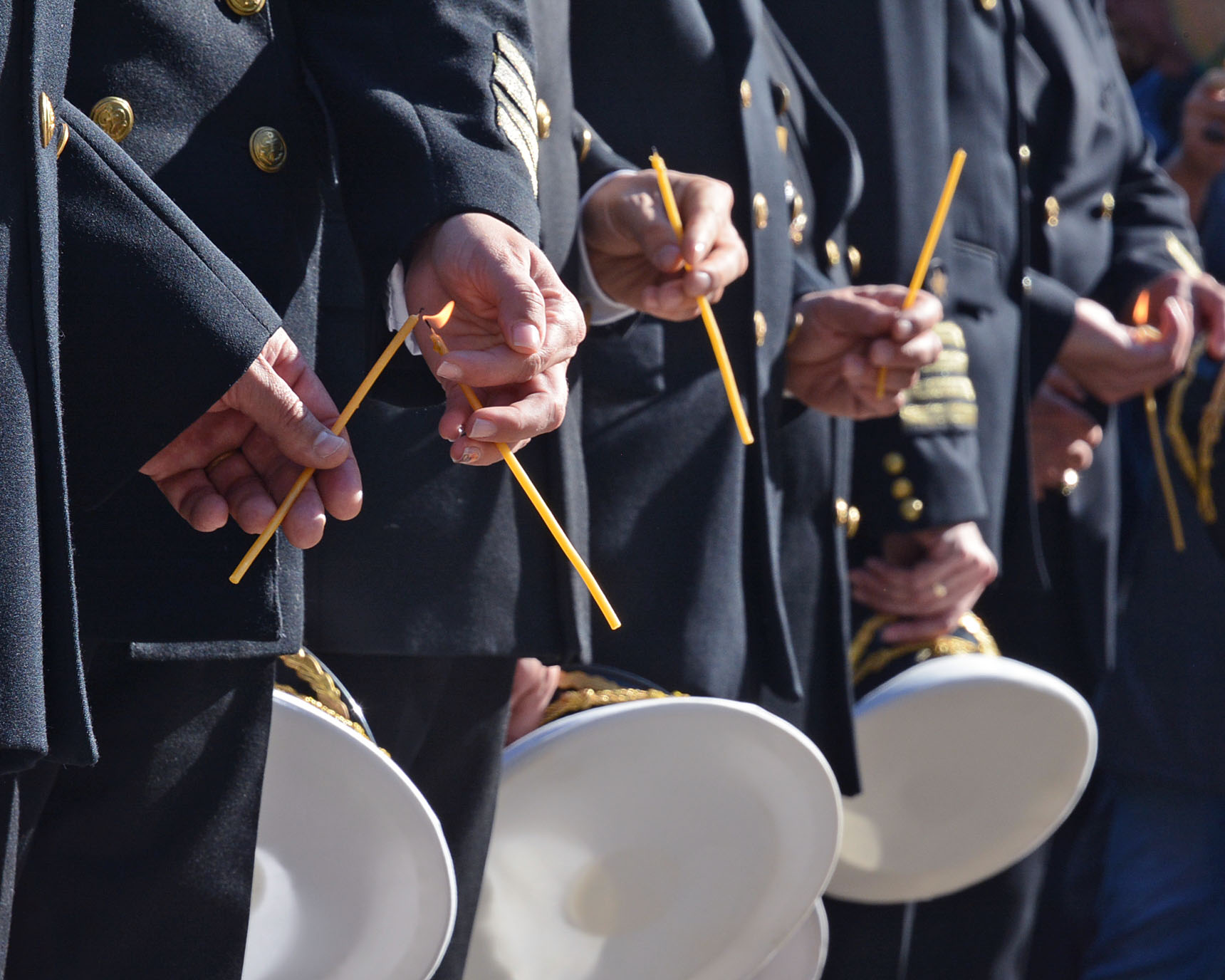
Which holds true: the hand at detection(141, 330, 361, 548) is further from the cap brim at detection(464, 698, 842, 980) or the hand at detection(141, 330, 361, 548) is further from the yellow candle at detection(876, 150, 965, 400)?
the yellow candle at detection(876, 150, 965, 400)

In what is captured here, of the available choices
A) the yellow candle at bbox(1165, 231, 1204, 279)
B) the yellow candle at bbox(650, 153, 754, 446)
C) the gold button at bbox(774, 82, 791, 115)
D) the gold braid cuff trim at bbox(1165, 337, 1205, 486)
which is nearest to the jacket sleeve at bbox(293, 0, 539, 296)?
the yellow candle at bbox(650, 153, 754, 446)

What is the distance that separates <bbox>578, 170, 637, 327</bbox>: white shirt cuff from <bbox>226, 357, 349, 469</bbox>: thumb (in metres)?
0.63

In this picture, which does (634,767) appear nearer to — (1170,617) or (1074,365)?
(1074,365)

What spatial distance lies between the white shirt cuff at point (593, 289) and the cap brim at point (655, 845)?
395 millimetres

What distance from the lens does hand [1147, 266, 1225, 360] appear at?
271 cm

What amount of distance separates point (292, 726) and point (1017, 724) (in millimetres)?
1056

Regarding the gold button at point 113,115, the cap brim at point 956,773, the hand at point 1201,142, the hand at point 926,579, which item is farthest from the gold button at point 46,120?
the hand at point 1201,142

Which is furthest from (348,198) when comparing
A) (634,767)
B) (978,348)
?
(978,348)

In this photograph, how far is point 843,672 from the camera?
200cm

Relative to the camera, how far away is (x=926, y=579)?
2219 millimetres

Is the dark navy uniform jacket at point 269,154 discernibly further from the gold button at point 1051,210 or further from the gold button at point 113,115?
the gold button at point 1051,210

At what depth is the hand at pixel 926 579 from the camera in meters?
2.21

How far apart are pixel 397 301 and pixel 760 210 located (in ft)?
2.21

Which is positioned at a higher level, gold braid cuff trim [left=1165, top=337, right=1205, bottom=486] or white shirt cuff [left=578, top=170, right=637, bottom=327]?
white shirt cuff [left=578, top=170, right=637, bottom=327]
